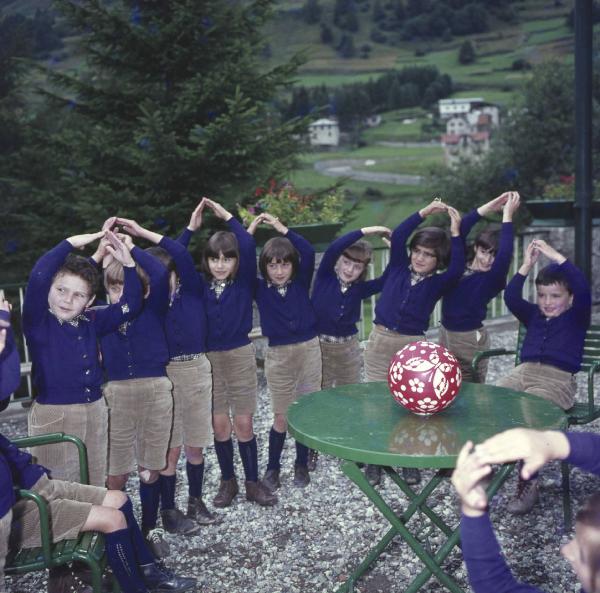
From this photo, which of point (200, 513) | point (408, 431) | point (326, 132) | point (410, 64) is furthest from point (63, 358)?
point (410, 64)

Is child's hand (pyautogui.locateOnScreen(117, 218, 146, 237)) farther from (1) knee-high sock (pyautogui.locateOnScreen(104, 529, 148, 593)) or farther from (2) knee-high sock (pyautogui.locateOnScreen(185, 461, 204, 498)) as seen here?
(1) knee-high sock (pyautogui.locateOnScreen(104, 529, 148, 593))

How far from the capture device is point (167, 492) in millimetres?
3902

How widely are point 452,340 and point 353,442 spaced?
220 cm

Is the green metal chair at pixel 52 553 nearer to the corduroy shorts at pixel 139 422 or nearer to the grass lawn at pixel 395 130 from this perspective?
the corduroy shorts at pixel 139 422

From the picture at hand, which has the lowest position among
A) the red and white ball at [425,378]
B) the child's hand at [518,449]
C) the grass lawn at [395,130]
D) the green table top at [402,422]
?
the green table top at [402,422]

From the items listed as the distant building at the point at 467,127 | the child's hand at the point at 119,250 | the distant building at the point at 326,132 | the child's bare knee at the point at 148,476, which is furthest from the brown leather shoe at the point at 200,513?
the distant building at the point at 467,127

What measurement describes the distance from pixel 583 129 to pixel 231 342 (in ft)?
11.2

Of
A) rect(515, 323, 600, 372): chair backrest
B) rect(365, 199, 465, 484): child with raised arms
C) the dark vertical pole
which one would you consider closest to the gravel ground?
rect(365, 199, 465, 484): child with raised arms

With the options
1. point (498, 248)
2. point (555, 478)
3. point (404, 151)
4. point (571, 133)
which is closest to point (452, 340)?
point (498, 248)

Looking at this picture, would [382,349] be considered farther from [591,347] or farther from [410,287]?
[591,347]

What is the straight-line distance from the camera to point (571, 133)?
17688 millimetres

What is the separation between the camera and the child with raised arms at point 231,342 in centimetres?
415

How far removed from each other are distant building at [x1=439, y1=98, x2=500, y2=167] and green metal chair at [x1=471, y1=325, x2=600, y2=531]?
15793 mm

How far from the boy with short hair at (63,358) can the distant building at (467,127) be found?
17398mm
